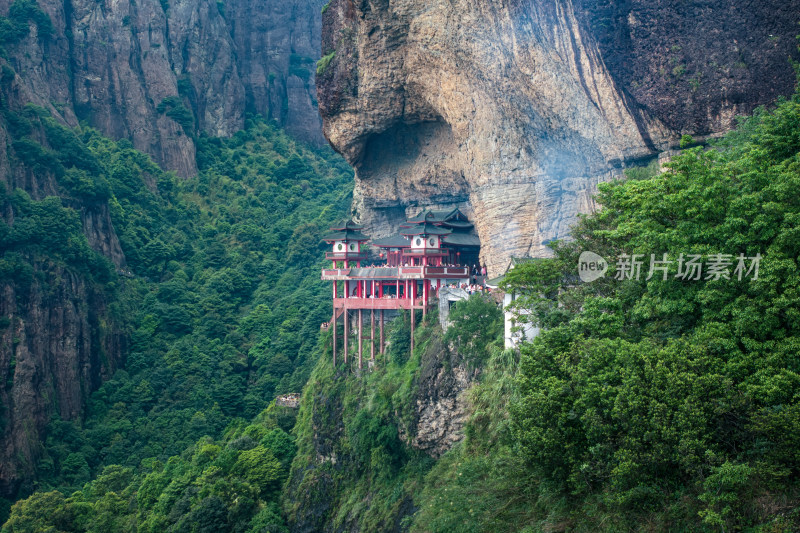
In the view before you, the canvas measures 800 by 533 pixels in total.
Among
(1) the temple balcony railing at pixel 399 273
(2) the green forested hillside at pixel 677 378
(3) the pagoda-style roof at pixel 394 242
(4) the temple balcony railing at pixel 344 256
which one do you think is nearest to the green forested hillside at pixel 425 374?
(2) the green forested hillside at pixel 677 378

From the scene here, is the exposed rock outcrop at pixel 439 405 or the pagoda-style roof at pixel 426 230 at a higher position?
the pagoda-style roof at pixel 426 230

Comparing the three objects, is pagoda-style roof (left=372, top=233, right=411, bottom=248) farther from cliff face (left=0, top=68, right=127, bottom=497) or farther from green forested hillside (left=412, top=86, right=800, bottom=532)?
cliff face (left=0, top=68, right=127, bottom=497)

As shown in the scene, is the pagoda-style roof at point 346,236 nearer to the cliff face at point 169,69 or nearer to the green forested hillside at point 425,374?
the green forested hillside at point 425,374

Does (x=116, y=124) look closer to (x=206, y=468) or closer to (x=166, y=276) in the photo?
(x=166, y=276)

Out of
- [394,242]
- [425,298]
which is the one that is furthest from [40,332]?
[425,298]

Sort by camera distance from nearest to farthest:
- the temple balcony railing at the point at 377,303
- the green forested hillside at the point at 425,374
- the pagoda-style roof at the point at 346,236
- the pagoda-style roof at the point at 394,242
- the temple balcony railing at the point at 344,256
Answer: the green forested hillside at the point at 425,374 < the temple balcony railing at the point at 377,303 < the pagoda-style roof at the point at 394,242 < the pagoda-style roof at the point at 346,236 < the temple balcony railing at the point at 344,256

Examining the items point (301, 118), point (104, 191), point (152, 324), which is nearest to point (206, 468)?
point (152, 324)
